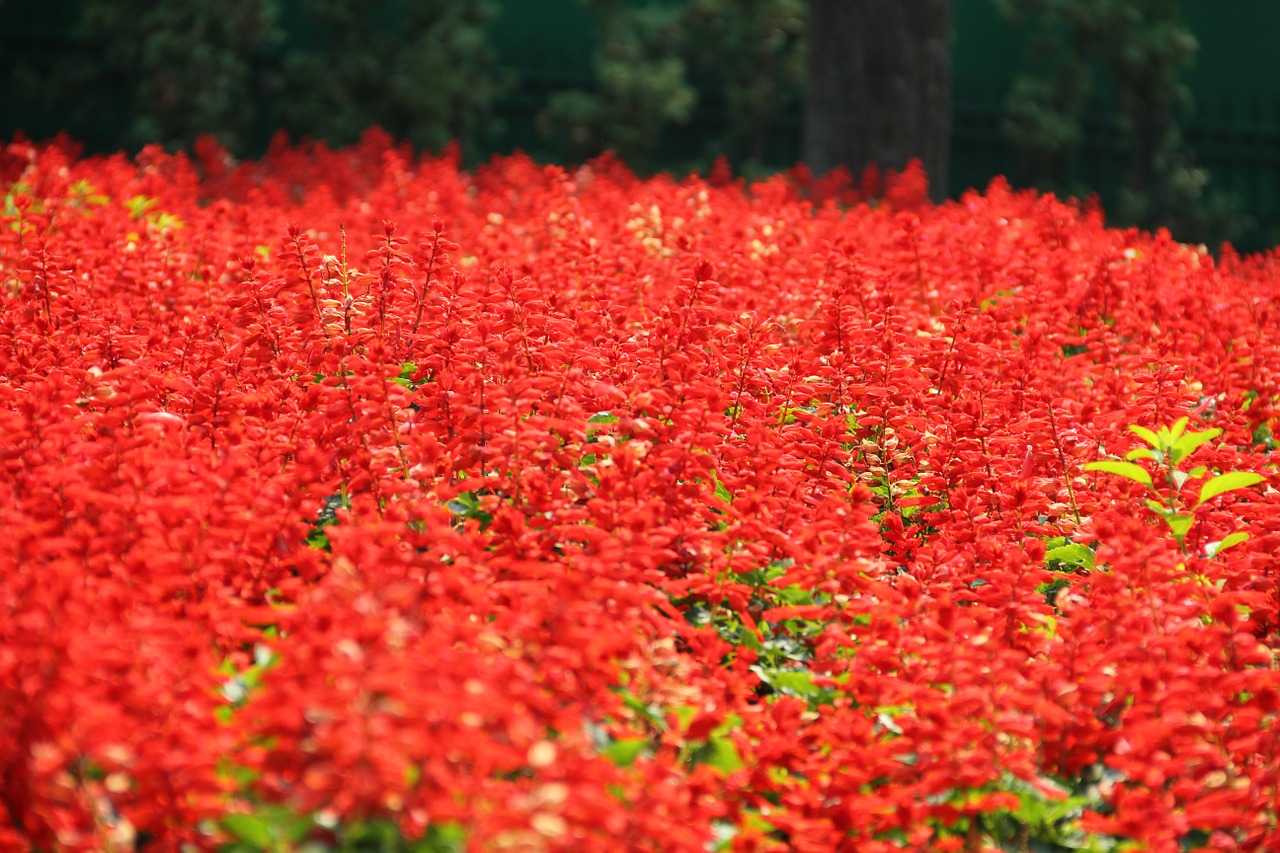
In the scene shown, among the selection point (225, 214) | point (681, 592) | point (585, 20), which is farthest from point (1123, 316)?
point (585, 20)

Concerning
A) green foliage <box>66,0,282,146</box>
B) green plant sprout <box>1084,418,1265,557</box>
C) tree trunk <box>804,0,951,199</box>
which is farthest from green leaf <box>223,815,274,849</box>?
green foliage <box>66,0,282,146</box>

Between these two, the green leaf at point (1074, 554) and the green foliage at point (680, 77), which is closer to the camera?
the green leaf at point (1074, 554)

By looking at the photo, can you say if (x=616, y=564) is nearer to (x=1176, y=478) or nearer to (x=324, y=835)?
(x=324, y=835)

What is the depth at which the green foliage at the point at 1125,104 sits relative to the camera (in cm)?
1466

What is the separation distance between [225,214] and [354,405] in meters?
2.88

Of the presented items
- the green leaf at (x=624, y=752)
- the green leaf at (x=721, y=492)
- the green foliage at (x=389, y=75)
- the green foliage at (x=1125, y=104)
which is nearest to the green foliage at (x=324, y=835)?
the green leaf at (x=624, y=752)

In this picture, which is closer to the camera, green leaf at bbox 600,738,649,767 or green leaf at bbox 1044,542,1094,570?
green leaf at bbox 600,738,649,767

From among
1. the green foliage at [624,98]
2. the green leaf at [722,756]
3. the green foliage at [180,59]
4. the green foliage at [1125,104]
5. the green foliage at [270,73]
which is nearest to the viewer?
the green leaf at [722,756]

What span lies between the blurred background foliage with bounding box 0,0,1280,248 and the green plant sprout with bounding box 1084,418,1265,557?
33.0 feet

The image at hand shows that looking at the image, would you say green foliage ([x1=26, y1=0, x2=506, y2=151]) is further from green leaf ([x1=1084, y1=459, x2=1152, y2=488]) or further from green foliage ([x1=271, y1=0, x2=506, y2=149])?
green leaf ([x1=1084, y1=459, x2=1152, y2=488])

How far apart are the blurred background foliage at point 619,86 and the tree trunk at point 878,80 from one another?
382cm

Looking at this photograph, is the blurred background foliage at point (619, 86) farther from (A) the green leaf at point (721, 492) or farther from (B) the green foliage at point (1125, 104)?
(A) the green leaf at point (721, 492)

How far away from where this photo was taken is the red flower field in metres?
2.21

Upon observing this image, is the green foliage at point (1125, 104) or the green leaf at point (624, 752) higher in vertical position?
the green foliage at point (1125, 104)
